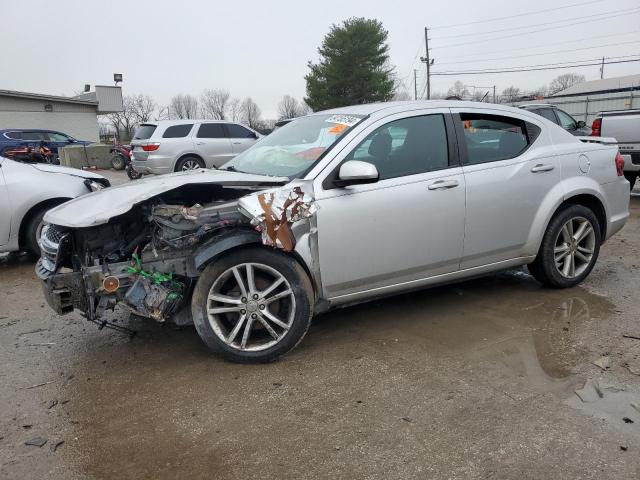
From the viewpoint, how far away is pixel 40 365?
382cm

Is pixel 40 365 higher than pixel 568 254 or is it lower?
lower

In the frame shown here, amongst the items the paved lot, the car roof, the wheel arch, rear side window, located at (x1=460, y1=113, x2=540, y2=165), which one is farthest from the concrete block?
rear side window, located at (x1=460, y1=113, x2=540, y2=165)

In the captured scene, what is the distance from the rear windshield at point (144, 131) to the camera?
15261 millimetres

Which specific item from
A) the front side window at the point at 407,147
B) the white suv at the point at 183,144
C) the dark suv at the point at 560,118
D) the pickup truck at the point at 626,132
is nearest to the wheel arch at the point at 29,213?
the front side window at the point at 407,147

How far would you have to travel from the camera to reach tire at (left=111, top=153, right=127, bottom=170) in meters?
23.0

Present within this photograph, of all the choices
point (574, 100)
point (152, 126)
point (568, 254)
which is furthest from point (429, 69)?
point (568, 254)

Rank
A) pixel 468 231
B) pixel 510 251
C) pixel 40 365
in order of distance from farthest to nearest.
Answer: pixel 510 251 < pixel 468 231 < pixel 40 365

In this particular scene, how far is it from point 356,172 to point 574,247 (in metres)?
2.48

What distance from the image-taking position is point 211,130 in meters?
15.7

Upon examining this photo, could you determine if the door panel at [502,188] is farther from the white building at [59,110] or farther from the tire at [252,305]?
the white building at [59,110]

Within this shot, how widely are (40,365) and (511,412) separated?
3.18 metres

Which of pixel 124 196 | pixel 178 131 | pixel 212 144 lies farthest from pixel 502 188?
pixel 178 131

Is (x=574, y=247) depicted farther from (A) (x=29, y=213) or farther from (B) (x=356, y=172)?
(A) (x=29, y=213)

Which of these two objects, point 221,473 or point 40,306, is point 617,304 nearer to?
point 221,473
